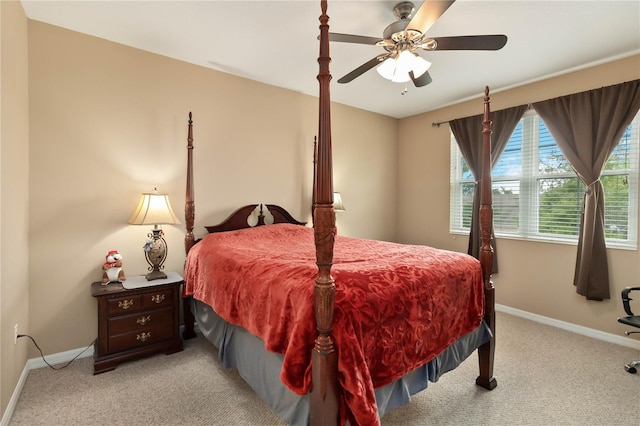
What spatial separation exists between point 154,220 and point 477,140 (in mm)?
3715

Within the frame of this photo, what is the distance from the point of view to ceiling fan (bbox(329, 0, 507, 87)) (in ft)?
5.81

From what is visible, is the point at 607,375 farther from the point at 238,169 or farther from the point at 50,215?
the point at 50,215

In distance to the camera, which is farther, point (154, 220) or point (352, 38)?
point (154, 220)

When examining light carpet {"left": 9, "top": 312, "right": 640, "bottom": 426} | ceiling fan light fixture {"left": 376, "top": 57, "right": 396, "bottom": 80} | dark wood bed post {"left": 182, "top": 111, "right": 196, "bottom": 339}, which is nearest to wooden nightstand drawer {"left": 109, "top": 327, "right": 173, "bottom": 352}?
light carpet {"left": 9, "top": 312, "right": 640, "bottom": 426}

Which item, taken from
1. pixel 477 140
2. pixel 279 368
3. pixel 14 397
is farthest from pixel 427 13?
pixel 14 397

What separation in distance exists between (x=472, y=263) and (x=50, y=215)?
3.18 metres

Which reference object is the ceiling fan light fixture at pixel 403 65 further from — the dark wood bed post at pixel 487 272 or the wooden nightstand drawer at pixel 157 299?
the wooden nightstand drawer at pixel 157 299

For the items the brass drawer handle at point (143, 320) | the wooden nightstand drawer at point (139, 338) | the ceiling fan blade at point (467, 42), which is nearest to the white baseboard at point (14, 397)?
the wooden nightstand drawer at point (139, 338)

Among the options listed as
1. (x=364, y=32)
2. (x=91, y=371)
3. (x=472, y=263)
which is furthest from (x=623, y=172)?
(x=91, y=371)

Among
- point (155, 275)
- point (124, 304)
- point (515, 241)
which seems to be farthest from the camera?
point (515, 241)

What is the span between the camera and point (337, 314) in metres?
1.31

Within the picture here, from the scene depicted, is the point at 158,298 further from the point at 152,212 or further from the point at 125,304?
the point at 152,212

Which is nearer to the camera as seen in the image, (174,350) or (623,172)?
(174,350)

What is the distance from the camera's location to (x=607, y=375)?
2.33m
